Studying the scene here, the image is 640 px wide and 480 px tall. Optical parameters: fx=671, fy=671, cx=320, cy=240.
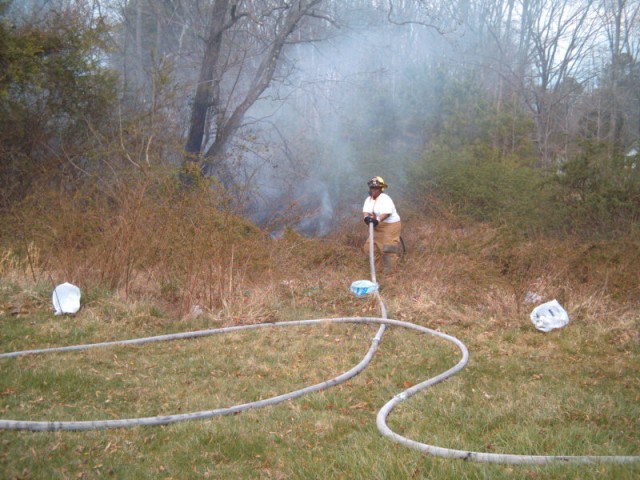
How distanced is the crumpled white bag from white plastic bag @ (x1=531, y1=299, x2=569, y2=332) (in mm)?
4450

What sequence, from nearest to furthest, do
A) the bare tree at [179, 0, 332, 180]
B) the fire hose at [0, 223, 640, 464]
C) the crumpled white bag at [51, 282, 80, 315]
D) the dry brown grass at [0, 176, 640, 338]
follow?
the fire hose at [0, 223, 640, 464] < the crumpled white bag at [51, 282, 80, 315] < the dry brown grass at [0, 176, 640, 338] < the bare tree at [179, 0, 332, 180]

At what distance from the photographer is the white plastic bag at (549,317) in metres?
6.29

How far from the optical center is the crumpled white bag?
6570 millimetres

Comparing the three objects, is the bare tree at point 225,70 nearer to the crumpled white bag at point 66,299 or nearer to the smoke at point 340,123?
the smoke at point 340,123

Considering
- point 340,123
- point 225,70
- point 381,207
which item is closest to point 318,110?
point 340,123

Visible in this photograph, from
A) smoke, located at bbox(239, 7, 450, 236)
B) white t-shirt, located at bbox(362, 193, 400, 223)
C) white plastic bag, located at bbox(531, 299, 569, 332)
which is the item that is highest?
smoke, located at bbox(239, 7, 450, 236)

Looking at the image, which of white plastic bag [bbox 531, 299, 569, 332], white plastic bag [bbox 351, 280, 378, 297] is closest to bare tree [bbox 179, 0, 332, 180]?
white plastic bag [bbox 351, 280, 378, 297]

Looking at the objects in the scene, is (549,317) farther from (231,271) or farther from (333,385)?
(231,271)

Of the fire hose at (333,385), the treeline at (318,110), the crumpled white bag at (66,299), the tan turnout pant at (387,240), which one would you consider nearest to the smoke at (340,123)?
the treeline at (318,110)

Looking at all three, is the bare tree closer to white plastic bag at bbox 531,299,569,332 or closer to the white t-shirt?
the white t-shirt

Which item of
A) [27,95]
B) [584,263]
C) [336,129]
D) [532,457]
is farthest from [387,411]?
[336,129]

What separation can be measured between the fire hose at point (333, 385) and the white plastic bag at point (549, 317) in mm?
1025

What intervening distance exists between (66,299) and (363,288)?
3278 mm

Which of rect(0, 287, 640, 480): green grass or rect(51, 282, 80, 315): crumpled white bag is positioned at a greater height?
rect(51, 282, 80, 315): crumpled white bag
